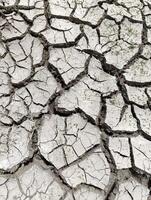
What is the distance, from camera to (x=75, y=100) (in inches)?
121

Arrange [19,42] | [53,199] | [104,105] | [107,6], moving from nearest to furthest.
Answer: [53,199] → [104,105] → [19,42] → [107,6]

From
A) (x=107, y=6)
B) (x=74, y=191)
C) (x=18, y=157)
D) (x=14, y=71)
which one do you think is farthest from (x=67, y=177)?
(x=107, y=6)

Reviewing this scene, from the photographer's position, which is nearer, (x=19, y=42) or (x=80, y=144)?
(x=80, y=144)

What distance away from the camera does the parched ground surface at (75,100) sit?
280 cm

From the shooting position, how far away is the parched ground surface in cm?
280

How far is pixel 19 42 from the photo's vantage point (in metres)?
3.27

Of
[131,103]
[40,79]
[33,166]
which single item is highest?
[40,79]

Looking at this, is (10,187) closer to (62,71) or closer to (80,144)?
(80,144)

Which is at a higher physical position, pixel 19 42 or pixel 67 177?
pixel 19 42

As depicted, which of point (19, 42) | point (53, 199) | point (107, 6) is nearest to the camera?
point (53, 199)

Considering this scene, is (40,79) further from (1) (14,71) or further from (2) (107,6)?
(2) (107,6)

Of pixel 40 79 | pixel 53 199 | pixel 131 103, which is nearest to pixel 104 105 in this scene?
pixel 131 103

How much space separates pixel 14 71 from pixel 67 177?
72cm

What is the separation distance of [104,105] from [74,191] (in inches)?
21.7
